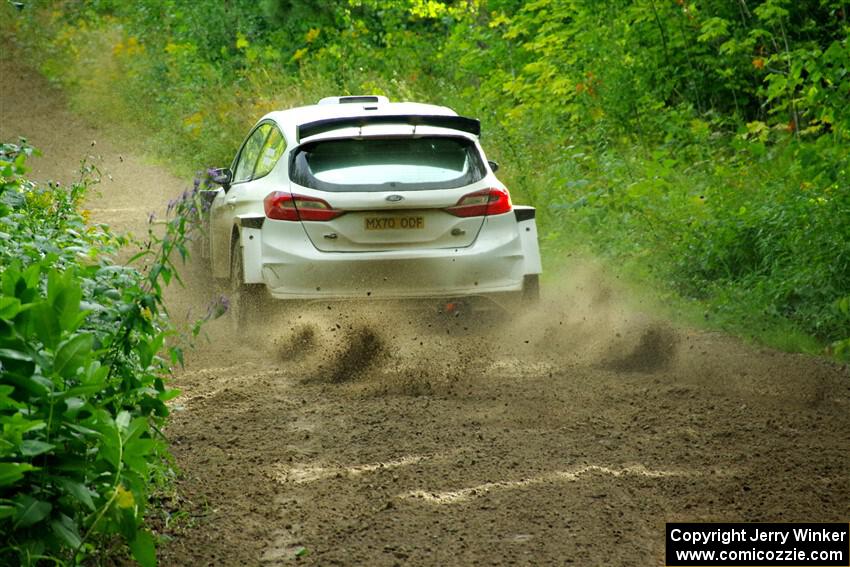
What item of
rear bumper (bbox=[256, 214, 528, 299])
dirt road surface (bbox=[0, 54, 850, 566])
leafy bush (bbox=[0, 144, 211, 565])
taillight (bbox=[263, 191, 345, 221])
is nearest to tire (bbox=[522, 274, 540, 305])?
dirt road surface (bbox=[0, 54, 850, 566])

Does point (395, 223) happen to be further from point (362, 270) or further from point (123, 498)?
point (123, 498)

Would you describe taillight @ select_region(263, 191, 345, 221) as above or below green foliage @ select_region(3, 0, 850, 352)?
below

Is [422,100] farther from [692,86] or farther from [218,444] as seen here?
[218,444]

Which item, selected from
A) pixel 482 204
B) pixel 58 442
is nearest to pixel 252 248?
pixel 482 204

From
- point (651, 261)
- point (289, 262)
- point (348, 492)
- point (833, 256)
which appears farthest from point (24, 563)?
point (651, 261)

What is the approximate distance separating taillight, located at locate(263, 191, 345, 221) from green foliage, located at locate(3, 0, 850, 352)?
332cm

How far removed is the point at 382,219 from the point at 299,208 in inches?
23.4

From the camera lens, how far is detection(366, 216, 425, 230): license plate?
9.42 metres

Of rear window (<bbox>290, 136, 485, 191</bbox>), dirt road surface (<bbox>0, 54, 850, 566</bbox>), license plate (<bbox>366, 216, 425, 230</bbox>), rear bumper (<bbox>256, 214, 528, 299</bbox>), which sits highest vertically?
rear window (<bbox>290, 136, 485, 191</bbox>)

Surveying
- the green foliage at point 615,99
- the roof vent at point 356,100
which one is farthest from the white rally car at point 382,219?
the green foliage at point 615,99

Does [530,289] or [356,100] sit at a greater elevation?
[356,100]

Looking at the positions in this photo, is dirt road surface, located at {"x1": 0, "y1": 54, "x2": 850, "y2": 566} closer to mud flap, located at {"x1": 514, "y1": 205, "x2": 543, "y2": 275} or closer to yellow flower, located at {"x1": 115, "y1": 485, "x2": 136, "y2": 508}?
mud flap, located at {"x1": 514, "y1": 205, "x2": 543, "y2": 275}

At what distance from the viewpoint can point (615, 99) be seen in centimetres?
1680

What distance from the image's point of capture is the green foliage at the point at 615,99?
36.1 feet
